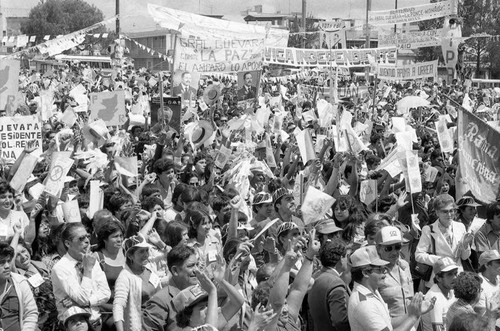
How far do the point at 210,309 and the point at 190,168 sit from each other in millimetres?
5604

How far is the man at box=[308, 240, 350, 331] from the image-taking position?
5445mm

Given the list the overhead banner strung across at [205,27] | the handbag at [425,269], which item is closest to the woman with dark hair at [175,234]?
the handbag at [425,269]

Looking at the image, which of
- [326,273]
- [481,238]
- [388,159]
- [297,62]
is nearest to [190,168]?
[388,159]

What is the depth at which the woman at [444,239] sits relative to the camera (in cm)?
703

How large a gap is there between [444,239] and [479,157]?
1583mm

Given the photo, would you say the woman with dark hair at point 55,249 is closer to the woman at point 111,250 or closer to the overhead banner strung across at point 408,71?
the woman at point 111,250

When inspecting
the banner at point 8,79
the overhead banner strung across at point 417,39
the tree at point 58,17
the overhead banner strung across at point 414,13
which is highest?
the tree at point 58,17

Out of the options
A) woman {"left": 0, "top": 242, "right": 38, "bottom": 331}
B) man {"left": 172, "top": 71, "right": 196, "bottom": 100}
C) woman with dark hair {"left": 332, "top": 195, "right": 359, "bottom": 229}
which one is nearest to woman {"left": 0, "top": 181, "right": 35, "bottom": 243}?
woman {"left": 0, "top": 242, "right": 38, "bottom": 331}

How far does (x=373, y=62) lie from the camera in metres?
19.8

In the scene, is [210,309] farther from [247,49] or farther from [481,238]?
[247,49]

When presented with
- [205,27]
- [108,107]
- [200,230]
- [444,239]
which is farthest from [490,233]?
[205,27]

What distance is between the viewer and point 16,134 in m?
9.95

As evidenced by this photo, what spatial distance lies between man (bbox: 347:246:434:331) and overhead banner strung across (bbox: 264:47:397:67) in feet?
51.8

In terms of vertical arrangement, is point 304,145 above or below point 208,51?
below
